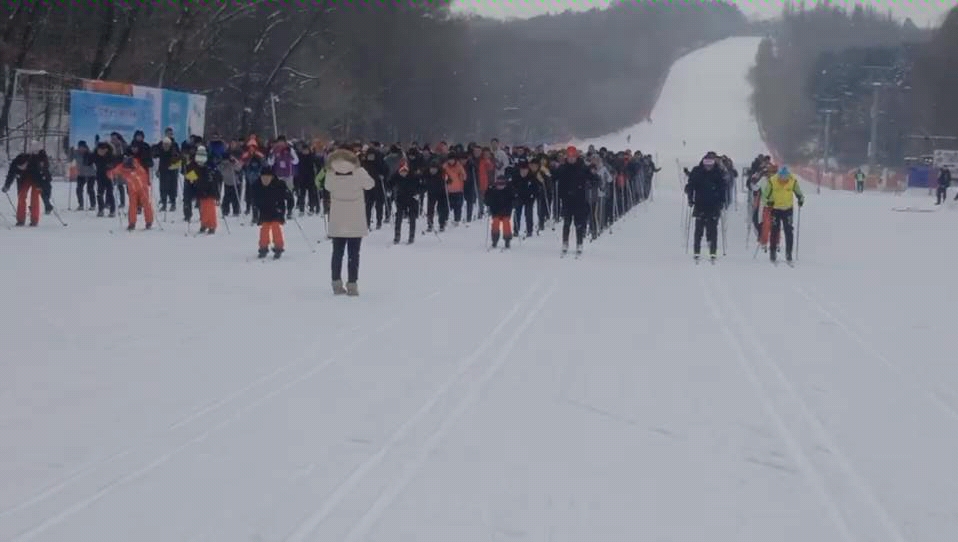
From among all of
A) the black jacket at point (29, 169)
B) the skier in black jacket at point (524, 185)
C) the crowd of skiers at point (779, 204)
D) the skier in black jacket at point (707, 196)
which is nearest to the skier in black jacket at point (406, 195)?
the skier in black jacket at point (524, 185)

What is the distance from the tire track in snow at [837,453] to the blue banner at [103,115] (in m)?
23.7

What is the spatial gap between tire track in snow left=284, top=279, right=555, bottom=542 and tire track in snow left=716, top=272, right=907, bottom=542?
7.14 ft

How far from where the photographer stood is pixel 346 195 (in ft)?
50.7

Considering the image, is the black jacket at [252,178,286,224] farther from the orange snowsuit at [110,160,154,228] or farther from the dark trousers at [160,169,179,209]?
the dark trousers at [160,169,179,209]

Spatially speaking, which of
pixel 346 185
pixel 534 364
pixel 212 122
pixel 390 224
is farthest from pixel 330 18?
pixel 534 364

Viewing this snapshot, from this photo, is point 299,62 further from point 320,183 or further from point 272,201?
point 272,201

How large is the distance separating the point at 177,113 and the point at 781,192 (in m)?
20.6

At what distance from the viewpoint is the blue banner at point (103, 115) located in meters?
32.7

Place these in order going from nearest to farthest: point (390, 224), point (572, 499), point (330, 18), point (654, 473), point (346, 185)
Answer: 1. point (572, 499)
2. point (654, 473)
3. point (346, 185)
4. point (390, 224)
5. point (330, 18)

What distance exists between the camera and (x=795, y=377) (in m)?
10.2

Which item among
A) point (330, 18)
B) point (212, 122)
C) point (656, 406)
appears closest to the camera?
point (656, 406)

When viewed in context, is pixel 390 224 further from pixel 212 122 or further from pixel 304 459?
pixel 212 122

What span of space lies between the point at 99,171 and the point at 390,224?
567 centimetres

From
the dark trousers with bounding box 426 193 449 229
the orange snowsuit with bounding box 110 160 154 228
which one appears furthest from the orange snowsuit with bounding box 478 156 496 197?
the orange snowsuit with bounding box 110 160 154 228
